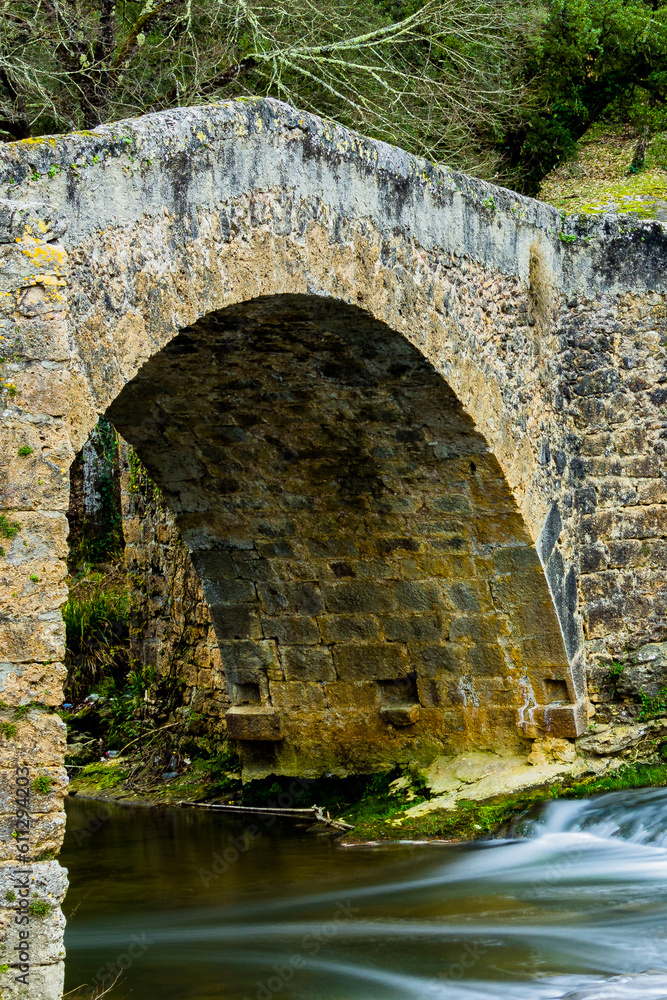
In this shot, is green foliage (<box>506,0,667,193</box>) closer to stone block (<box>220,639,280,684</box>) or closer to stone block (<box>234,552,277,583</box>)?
stone block (<box>234,552,277,583</box>)

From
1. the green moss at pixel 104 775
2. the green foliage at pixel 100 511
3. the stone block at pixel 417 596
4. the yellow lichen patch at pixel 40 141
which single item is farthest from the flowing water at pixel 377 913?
the green foliage at pixel 100 511

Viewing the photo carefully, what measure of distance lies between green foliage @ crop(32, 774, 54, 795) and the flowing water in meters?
1.44

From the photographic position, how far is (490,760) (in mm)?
7180

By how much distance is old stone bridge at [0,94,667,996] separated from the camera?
357 centimetres

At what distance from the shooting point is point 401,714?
7.41 meters

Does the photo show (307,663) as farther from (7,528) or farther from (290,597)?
(7,528)

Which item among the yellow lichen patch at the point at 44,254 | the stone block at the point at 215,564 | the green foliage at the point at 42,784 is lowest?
the green foliage at the point at 42,784

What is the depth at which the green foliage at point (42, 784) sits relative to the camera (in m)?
3.44

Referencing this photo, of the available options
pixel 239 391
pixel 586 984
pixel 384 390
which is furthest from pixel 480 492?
pixel 586 984

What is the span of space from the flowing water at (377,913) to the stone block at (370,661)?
3.25ft

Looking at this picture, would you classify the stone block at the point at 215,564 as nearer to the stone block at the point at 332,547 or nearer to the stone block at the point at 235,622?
the stone block at the point at 235,622

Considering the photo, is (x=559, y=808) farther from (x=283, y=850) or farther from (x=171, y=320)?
(x=171, y=320)

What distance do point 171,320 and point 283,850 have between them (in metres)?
3.71

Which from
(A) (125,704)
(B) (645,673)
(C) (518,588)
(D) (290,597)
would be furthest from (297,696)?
(B) (645,673)
